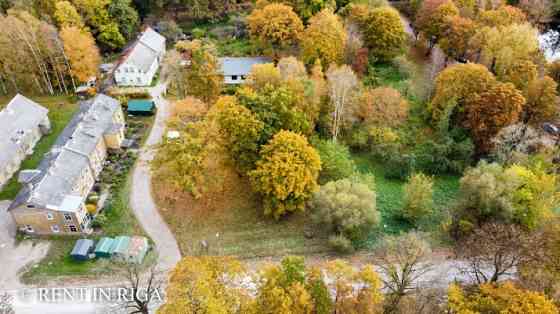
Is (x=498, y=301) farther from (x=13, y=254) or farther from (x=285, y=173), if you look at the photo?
(x=13, y=254)

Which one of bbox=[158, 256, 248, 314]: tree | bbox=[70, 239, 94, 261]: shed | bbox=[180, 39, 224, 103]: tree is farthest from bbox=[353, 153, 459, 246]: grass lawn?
bbox=[70, 239, 94, 261]: shed

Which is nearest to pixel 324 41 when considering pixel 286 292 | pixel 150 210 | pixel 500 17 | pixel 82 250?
pixel 500 17

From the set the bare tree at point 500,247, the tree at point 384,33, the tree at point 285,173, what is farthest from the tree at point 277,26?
the bare tree at point 500,247

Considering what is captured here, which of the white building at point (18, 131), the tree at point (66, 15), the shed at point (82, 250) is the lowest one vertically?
the shed at point (82, 250)

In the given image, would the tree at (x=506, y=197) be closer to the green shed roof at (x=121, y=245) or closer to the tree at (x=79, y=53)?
the green shed roof at (x=121, y=245)

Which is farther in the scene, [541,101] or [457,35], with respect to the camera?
[457,35]

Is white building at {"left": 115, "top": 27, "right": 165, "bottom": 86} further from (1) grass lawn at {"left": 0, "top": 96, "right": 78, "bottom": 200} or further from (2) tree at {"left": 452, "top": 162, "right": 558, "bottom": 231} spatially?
(2) tree at {"left": 452, "top": 162, "right": 558, "bottom": 231}

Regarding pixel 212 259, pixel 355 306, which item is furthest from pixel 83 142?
pixel 355 306
